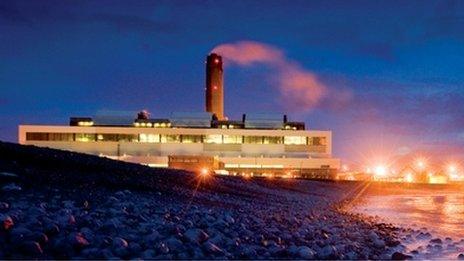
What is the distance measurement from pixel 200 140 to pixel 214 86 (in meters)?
29.0

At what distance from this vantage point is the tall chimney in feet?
392

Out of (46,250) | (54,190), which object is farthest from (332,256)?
(54,190)

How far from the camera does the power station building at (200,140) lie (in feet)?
298

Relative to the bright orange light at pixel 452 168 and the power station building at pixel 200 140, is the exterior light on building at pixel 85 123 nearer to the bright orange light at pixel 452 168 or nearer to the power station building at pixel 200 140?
the power station building at pixel 200 140

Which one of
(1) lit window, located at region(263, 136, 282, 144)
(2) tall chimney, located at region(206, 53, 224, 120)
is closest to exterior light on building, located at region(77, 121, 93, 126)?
(1) lit window, located at region(263, 136, 282, 144)

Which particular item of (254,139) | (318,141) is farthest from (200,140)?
(318,141)

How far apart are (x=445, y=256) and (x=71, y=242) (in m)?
6.27

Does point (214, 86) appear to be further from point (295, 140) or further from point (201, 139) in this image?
point (295, 140)

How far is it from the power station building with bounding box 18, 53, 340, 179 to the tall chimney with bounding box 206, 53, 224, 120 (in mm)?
19566

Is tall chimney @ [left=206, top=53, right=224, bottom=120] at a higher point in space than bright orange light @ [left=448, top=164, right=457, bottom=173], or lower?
higher

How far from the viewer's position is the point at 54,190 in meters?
10.5

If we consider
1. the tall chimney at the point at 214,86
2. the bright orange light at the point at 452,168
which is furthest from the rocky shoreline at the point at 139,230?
the tall chimney at the point at 214,86

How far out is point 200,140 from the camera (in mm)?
95375

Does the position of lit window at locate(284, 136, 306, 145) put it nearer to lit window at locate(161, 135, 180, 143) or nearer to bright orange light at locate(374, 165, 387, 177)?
bright orange light at locate(374, 165, 387, 177)
